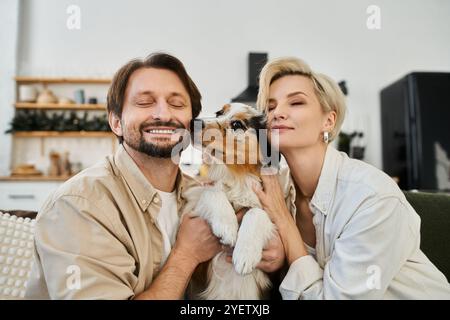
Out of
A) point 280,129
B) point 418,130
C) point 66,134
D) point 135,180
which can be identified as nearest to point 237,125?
point 280,129

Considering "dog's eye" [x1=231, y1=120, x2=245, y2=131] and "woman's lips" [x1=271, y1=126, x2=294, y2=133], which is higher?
"dog's eye" [x1=231, y1=120, x2=245, y2=131]

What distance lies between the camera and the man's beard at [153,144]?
977 millimetres

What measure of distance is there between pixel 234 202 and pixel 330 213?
0.97ft

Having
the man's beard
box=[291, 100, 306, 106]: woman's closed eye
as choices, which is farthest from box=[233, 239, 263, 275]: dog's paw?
box=[291, 100, 306, 106]: woman's closed eye

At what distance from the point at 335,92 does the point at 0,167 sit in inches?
62.1

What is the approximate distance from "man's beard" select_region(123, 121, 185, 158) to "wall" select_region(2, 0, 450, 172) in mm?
252

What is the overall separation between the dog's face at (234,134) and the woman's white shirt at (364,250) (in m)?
0.26

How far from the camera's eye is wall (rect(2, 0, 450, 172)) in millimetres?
1183

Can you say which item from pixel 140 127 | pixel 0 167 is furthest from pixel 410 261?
pixel 0 167

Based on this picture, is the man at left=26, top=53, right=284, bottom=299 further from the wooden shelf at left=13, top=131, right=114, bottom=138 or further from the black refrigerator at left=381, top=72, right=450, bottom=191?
the black refrigerator at left=381, top=72, right=450, bottom=191

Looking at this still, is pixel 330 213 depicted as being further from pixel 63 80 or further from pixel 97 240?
pixel 63 80

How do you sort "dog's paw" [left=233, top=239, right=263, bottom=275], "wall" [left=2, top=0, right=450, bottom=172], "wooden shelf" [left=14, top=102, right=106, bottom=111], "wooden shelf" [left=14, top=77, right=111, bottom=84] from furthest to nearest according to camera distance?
"wooden shelf" [left=14, top=102, right=106, bottom=111], "wooden shelf" [left=14, top=77, right=111, bottom=84], "wall" [left=2, top=0, right=450, bottom=172], "dog's paw" [left=233, top=239, right=263, bottom=275]

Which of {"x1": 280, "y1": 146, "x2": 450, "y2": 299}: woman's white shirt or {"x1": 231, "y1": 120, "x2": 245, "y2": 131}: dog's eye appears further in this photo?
{"x1": 231, "y1": 120, "x2": 245, "y2": 131}: dog's eye

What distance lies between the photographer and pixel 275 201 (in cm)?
105
